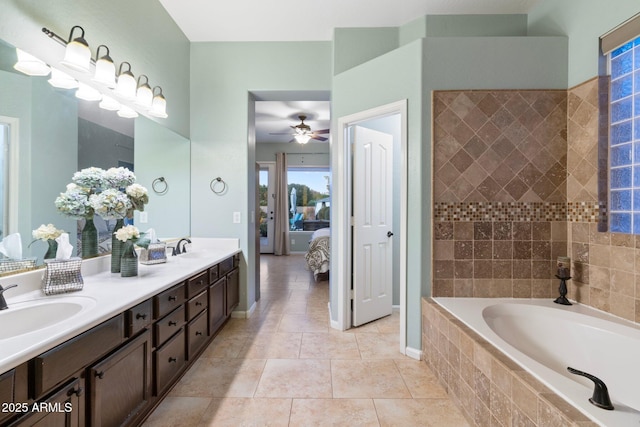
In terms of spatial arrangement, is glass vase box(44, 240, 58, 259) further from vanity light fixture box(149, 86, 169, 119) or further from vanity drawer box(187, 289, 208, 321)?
vanity light fixture box(149, 86, 169, 119)

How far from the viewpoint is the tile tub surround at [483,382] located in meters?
1.10

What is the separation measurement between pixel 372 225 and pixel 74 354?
8.18 ft

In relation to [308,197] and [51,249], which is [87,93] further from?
[308,197]

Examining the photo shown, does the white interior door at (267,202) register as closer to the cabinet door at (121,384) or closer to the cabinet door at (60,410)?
the cabinet door at (121,384)

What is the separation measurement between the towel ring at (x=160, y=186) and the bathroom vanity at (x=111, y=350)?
2.62 ft

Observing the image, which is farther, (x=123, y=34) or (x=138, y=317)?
(x=123, y=34)

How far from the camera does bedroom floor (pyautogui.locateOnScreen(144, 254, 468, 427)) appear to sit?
166cm

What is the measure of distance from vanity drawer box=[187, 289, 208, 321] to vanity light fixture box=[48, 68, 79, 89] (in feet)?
4.95

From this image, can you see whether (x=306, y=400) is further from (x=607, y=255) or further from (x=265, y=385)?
(x=607, y=255)

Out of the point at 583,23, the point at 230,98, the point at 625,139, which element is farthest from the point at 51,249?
the point at 583,23

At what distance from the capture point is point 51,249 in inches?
61.6

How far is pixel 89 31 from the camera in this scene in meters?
1.79

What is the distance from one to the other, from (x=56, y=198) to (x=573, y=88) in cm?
354

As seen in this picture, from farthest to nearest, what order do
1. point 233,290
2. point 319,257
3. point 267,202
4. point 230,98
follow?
1. point 267,202
2. point 319,257
3. point 230,98
4. point 233,290
